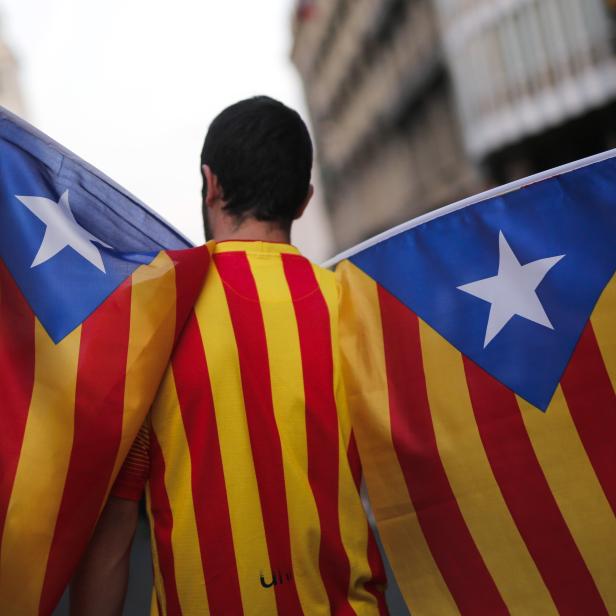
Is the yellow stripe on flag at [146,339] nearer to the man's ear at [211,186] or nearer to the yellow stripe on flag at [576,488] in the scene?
the man's ear at [211,186]

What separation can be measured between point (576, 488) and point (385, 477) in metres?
0.40

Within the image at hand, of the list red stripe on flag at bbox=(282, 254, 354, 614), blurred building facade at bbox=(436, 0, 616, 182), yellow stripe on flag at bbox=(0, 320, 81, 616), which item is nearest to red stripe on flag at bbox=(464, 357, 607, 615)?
red stripe on flag at bbox=(282, 254, 354, 614)

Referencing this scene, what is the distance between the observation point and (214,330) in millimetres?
1587

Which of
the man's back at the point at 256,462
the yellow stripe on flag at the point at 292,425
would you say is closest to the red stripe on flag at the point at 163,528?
the man's back at the point at 256,462

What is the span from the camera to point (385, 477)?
1.71 metres

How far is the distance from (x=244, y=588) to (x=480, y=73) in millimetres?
18817

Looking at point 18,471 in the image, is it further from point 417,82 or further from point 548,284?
point 417,82

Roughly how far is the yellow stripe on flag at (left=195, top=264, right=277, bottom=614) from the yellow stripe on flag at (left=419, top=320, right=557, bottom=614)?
1.42 ft

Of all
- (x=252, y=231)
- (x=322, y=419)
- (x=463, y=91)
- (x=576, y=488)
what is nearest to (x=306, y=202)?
(x=252, y=231)

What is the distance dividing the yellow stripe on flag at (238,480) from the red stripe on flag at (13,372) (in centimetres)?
35

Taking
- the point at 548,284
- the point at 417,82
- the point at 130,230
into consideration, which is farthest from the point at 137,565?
the point at 417,82

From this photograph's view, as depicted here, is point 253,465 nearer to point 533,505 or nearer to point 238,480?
point 238,480

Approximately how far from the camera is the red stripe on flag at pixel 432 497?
1680 mm

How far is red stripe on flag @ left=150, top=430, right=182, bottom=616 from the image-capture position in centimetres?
152
